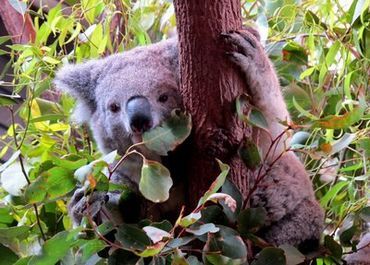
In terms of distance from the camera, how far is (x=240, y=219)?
4.65 ft

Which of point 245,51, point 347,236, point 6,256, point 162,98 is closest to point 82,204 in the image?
point 6,256

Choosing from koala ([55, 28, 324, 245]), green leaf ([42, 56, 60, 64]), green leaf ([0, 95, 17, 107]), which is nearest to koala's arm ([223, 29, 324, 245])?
koala ([55, 28, 324, 245])

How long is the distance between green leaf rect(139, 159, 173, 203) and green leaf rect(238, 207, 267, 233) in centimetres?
21

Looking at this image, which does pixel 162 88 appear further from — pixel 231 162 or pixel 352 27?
pixel 352 27

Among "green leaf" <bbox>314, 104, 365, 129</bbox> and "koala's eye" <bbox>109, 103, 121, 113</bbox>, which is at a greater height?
"green leaf" <bbox>314, 104, 365, 129</bbox>

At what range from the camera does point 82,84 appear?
76.9 inches

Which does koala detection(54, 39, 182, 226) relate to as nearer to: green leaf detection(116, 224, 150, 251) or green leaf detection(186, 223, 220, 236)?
green leaf detection(116, 224, 150, 251)

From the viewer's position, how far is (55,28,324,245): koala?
1.62 meters

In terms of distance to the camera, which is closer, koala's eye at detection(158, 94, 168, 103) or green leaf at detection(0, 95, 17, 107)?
green leaf at detection(0, 95, 17, 107)

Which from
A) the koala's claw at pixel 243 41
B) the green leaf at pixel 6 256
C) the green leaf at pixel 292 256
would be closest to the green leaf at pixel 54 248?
the green leaf at pixel 6 256

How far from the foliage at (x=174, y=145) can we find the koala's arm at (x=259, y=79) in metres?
0.07

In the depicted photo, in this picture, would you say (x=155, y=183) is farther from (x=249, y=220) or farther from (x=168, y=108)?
(x=168, y=108)

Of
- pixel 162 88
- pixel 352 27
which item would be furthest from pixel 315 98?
pixel 162 88

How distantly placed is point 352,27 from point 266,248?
781 millimetres
